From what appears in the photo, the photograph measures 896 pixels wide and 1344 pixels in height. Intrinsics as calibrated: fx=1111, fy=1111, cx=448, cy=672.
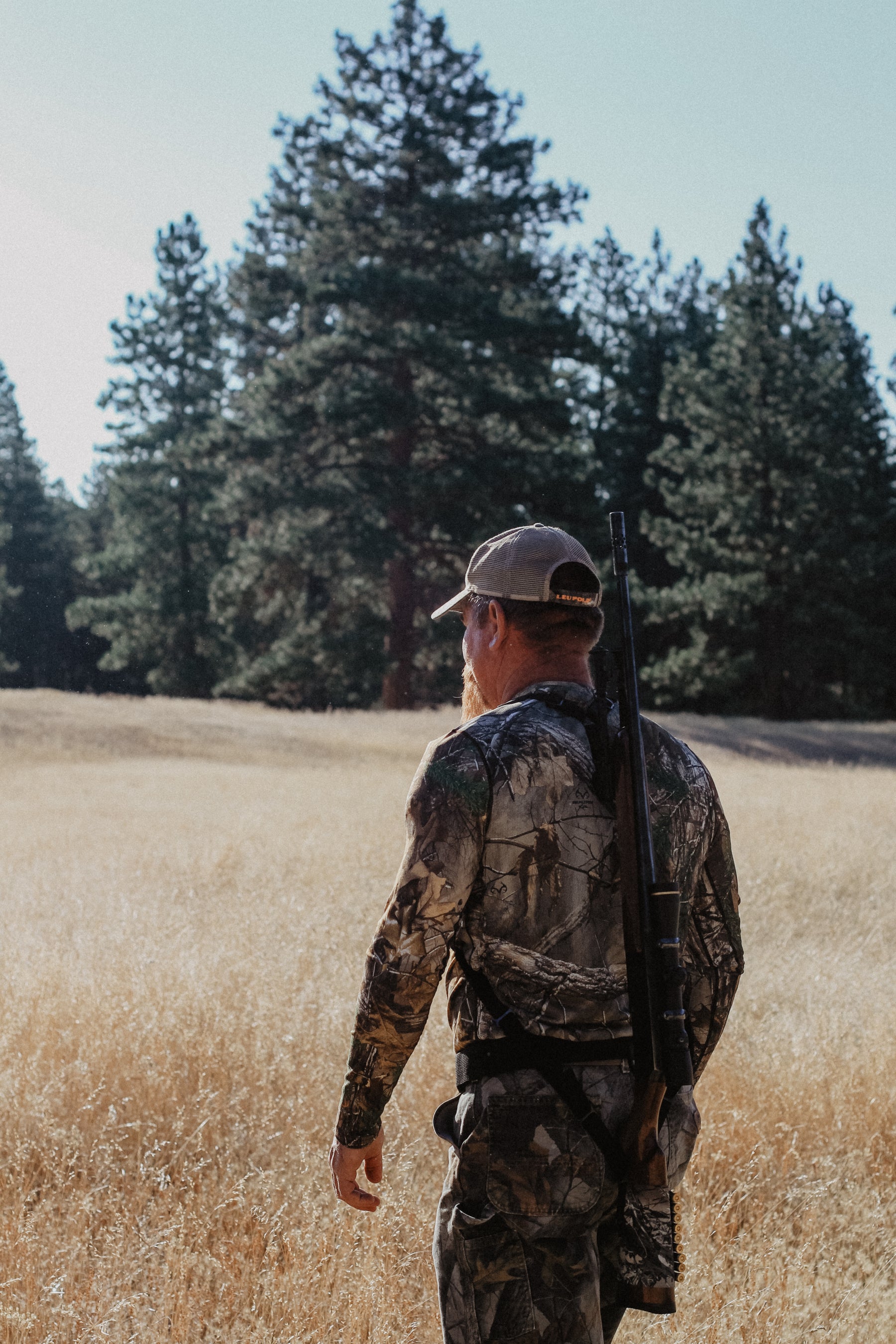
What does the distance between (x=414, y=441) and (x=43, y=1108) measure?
2737 cm

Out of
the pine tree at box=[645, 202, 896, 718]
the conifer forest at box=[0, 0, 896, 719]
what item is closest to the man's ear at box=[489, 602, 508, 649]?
the conifer forest at box=[0, 0, 896, 719]

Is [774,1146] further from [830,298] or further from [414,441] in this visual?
[830,298]

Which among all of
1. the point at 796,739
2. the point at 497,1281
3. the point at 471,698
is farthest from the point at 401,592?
the point at 497,1281

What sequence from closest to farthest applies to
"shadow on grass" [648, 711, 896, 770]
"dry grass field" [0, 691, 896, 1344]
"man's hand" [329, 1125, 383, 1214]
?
"man's hand" [329, 1125, 383, 1214] → "dry grass field" [0, 691, 896, 1344] → "shadow on grass" [648, 711, 896, 770]

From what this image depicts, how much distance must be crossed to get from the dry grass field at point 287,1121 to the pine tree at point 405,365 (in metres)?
21.2

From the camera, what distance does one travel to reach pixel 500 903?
1984mm

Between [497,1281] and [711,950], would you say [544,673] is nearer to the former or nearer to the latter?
[711,950]

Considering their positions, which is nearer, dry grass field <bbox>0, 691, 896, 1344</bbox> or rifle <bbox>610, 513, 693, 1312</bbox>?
rifle <bbox>610, 513, 693, 1312</bbox>

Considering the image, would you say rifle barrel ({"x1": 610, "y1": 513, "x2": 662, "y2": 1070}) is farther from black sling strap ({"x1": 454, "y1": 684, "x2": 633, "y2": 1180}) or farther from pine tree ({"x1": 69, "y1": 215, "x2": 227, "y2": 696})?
pine tree ({"x1": 69, "y1": 215, "x2": 227, "y2": 696})

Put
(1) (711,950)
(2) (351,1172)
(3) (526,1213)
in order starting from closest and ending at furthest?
1. (3) (526,1213)
2. (2) (351,1172)
3. (1) (711,950)

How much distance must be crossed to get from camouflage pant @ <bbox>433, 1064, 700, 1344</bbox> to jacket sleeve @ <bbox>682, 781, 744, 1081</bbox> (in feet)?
1.11

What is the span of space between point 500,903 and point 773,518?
110 ft

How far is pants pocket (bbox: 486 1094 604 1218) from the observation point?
1895 mm

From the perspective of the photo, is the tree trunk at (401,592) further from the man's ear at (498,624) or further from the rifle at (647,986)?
the rifle at (647,986)
